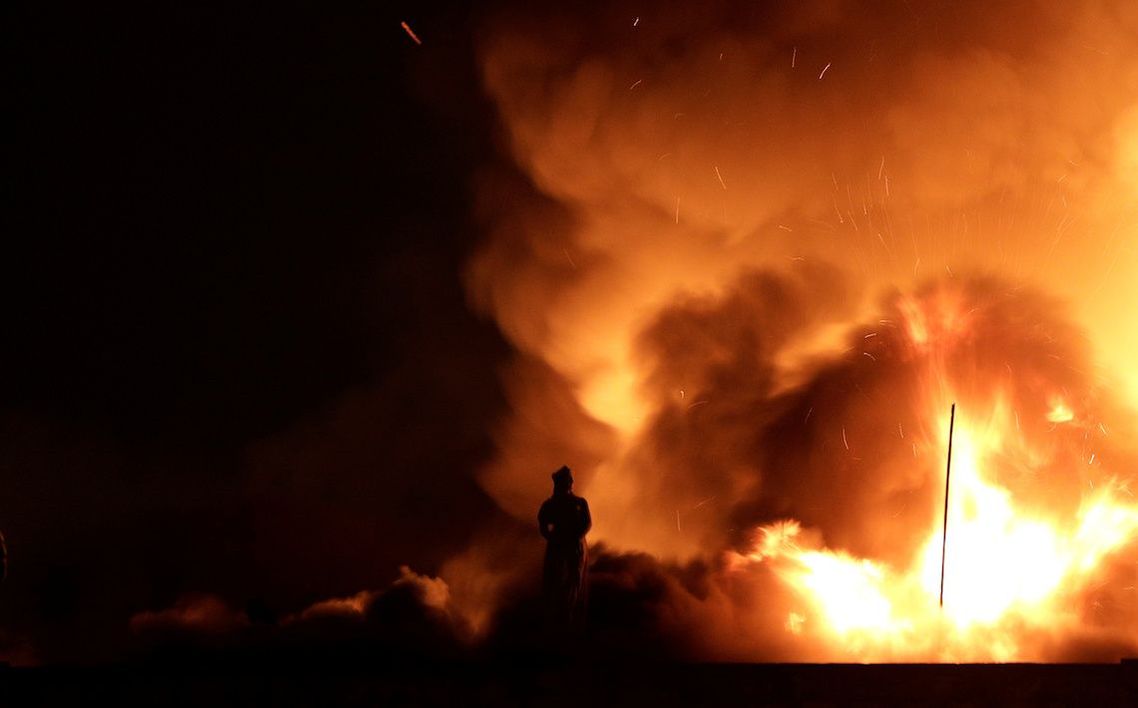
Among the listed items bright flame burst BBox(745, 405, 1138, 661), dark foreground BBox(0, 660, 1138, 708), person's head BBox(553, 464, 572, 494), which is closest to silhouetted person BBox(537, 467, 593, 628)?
person's head BBox(553, 464, 572, 494)

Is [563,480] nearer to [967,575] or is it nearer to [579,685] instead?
[579,685]

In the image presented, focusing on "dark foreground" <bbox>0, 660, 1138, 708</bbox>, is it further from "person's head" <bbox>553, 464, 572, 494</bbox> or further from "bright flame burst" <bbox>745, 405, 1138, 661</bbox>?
"bright flame burst" <bbox>745, 405, 1138, 661</bbox>

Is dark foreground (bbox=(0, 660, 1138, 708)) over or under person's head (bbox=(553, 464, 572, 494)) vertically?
under

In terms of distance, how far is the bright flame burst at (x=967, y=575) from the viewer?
1538 centimetres

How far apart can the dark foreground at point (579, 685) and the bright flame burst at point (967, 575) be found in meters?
5.92

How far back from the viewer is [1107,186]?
58.6 feet

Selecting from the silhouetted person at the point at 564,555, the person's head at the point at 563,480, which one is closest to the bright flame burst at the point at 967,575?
the silhouetted person at the point at 564,555

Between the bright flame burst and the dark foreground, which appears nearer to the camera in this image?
the dark foreground

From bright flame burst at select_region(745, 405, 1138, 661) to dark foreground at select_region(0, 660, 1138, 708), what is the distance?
592 cm

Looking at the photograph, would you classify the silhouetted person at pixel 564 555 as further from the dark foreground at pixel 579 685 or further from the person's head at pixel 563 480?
the dark foreground at pixel 579 685

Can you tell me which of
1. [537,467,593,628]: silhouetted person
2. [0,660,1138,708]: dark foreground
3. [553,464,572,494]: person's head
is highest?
[553,464,572,494]: person's head

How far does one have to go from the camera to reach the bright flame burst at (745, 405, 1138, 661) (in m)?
15.4

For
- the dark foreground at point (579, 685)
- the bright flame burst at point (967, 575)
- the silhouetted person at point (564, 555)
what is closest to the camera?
the dark foreground at point (579, 685)

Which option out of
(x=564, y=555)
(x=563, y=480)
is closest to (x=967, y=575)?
(x=564, y=555)
